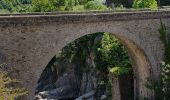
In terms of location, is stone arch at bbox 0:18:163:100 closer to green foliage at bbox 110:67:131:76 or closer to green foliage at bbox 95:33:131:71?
green foliage at bbox 110:67:131:76

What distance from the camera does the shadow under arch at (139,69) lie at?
2620 centimetres

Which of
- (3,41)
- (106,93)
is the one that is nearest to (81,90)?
(106,93)

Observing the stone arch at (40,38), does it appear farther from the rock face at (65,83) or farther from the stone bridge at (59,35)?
the rock face at (65,83)

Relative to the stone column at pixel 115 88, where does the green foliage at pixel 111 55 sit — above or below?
above

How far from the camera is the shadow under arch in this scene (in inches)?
1032

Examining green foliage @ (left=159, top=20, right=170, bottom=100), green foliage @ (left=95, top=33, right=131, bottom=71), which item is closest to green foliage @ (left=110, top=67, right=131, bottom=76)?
green foliage @ (left=95, top=33, right=131, bottom=71)

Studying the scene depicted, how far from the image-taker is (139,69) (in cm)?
2831

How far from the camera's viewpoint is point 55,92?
43750mm

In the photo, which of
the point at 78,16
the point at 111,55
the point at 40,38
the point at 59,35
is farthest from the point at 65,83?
the point at 40,38

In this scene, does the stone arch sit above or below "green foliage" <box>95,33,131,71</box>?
above

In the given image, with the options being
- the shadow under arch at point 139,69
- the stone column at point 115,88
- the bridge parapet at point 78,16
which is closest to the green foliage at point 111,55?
the stone column at point 115,88

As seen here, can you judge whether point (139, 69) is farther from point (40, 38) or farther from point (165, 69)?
point (40, 38)

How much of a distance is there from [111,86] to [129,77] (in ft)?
6.01

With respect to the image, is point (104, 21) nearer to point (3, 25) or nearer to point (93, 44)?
point (3, 25)
